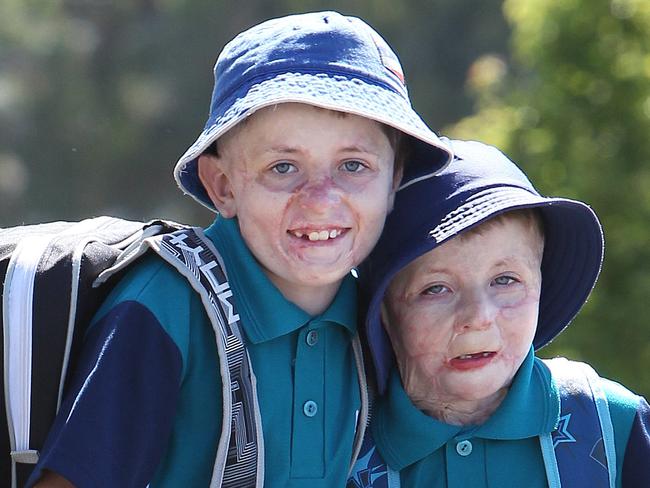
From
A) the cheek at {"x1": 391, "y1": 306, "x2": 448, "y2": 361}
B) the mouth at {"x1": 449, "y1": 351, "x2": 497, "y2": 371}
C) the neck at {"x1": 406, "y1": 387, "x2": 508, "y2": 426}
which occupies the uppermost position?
the cheek at {"x1": 391, "y1": 306, "x2": 448, "y2": 361}

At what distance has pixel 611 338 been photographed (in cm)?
427

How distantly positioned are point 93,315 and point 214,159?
1.29 feet

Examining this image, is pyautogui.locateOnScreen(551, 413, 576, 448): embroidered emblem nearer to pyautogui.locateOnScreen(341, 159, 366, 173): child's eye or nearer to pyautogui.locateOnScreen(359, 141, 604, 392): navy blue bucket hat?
pyautogui.locateOnScreen(359, 141, 604, 392): navy blue bucket hat

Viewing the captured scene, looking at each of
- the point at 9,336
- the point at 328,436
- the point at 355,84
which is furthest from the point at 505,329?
the point at 9,336

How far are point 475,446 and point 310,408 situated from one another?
0.33 m

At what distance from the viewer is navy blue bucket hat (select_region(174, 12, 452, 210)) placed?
1910 millimetres

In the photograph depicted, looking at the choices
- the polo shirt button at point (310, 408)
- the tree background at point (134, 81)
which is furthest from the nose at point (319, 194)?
the tree background at point (134, 81)

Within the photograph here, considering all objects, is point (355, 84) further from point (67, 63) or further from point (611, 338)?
point (67, 63)

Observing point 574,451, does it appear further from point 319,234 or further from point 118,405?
point 118,405

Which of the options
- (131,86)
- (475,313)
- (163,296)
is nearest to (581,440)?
(475,313)

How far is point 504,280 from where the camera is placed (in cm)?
A: 209

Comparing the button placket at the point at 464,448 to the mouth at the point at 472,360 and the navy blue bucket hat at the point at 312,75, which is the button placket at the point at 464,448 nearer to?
the mouth at the point at 472,360

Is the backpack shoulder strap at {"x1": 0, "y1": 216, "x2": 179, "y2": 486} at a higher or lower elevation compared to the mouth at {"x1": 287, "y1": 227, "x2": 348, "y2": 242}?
lower

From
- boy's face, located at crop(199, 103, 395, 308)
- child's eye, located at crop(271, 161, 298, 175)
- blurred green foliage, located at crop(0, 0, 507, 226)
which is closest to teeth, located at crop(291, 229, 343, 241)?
boy's face, located at crop(199, 103, 395, 308)
